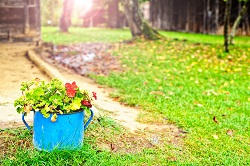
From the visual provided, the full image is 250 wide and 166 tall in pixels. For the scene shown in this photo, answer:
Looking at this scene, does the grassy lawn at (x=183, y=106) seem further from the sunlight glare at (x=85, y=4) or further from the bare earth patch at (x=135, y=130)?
the sunlight glare at (x=85, y=4)

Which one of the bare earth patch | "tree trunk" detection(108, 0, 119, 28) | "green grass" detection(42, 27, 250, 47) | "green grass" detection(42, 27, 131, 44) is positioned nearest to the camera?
the bare earth patch

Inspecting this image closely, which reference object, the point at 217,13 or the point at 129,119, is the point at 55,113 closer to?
the point at 129,119

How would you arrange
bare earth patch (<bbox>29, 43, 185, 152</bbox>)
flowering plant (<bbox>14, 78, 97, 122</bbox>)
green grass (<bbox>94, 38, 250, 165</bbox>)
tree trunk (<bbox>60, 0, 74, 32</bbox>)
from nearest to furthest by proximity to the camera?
1. flowering plant (<bbox>14, 78, 97, 122</bbox>)
2. bare earth patch (<bbox>29, 43, 185, 152</bbox>)
3. green grass (<bbox>94, 38, 250, 165</bbox>)
4. tree trunk (<bbox>60, 0, 74, 32</bbox>)

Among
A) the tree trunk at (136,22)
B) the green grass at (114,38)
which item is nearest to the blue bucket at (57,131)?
the green grass at (114,38)

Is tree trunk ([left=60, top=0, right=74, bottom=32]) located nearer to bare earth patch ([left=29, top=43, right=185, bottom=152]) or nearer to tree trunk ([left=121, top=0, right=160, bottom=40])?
tree trunk ([left=121, top=0, right=160, bottom=40])

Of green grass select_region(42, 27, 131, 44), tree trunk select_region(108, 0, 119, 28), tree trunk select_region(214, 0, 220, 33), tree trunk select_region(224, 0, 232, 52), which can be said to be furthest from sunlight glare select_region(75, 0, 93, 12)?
tree trunk select_region(224, 0, 232, 52)

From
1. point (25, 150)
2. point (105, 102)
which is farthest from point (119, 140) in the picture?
point (105, 102)

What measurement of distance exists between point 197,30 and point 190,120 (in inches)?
634

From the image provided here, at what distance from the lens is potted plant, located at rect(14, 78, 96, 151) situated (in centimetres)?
362

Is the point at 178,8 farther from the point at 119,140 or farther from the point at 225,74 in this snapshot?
the point at 119,140

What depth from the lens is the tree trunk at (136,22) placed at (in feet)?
49.0

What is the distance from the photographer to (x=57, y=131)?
12.1 feet

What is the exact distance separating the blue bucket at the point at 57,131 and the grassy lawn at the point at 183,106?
0.08 m

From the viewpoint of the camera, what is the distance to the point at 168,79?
8156 mm
